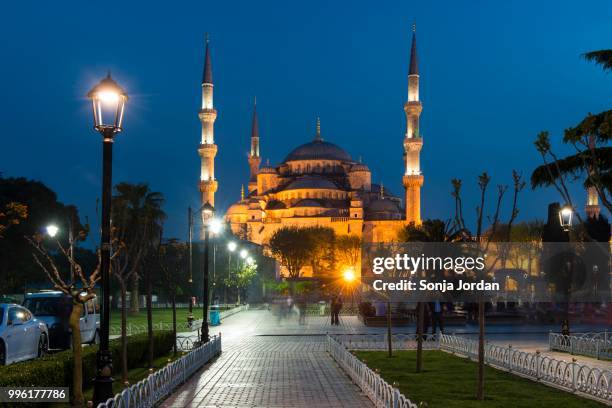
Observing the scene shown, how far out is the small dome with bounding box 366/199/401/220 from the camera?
97.2 meters

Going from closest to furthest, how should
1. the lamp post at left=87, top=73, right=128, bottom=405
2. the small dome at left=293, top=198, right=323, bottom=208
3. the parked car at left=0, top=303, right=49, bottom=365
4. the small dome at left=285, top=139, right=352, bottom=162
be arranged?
the lamp post at left=87, top=73, right=128, bottom=405, the parked car at left=0, top=303, right=49, bottom=365, the small dome at left=293, top=198, right=323, bottom=208, the small dome at left=285, top=139, right=352, bottom=162

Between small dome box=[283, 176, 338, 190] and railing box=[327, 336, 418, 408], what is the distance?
83.6m

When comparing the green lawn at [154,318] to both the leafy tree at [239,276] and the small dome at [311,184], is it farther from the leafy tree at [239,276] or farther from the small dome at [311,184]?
the small dome at [311,184]

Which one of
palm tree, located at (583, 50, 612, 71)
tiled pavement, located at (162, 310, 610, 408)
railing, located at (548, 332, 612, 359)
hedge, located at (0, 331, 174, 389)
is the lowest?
tiled pavement, located at (162, 310, 610, 408)

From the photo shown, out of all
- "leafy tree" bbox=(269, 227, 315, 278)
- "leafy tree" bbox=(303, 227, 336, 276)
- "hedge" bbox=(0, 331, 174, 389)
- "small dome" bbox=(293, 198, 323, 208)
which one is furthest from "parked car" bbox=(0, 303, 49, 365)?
"small dome" bbox=(293, 198, 323, 208)

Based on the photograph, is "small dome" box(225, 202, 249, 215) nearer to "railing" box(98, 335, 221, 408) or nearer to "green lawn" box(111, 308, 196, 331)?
"green lawn" box(111, 308, 196, 331)

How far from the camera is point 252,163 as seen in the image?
115 metres

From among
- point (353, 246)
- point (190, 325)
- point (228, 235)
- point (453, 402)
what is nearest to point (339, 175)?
point (353, 246)

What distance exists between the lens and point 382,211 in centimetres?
9788

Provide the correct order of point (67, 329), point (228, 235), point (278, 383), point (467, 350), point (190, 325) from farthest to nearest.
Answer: point (228, 235), point (190, 325), point (467, 350), point (67, 329), point (278, 383)

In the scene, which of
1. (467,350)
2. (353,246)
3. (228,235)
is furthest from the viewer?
(353,246)

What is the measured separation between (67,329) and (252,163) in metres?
98.6

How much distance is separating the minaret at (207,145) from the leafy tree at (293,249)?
7805 millimetres

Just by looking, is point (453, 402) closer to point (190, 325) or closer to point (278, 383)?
point (278, 383)
